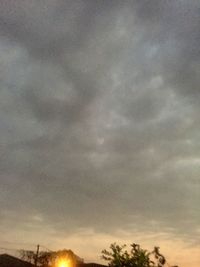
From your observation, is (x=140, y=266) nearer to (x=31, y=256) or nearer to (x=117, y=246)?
(x=117, y=246)

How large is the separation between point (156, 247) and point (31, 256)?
89.4ft

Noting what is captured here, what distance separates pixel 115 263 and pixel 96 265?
29035 mm

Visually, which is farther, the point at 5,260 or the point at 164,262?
the point at 5,260

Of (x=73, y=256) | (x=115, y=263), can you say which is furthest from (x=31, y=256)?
(x=115, y=263)

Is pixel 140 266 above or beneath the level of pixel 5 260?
beneath

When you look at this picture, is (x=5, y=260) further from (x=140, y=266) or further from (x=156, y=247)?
(x=140, y=266)

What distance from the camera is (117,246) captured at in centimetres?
3453

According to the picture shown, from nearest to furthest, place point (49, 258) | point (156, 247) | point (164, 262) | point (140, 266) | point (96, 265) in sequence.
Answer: point (140, 266) < point (96, 265) < point (164, 262) < point (156, 247) < point (49, 258)

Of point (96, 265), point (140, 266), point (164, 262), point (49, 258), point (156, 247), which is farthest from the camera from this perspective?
point (49, 258)

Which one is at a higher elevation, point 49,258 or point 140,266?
point 49,258

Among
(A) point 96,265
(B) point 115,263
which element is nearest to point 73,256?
(A) point 96,265

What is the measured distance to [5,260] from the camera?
71.4 metres

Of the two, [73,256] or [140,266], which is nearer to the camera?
[140,266]

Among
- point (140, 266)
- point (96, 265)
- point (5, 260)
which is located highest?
point (5, 260)
